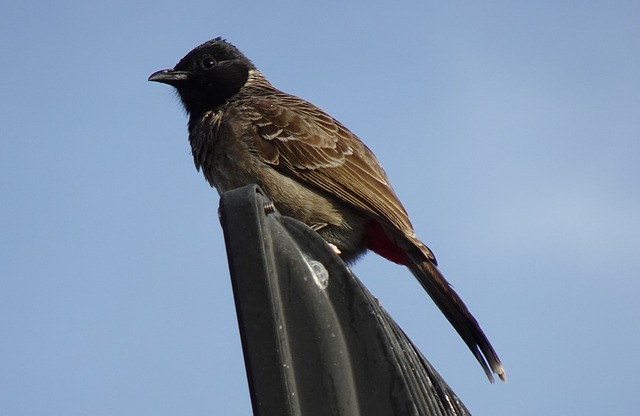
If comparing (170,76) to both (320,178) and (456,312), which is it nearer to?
(320,178)

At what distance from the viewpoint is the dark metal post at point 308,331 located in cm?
213

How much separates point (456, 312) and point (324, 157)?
1.20 metres

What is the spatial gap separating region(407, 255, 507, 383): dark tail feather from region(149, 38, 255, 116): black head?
1715 mm

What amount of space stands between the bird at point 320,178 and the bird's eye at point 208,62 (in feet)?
1.70

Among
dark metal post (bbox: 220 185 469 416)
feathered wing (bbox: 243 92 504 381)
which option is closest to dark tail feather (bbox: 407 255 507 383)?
feathered wing (bbox: 243 92 504 381)

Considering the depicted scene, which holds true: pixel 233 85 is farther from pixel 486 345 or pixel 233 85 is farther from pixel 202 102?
pixel 486 345

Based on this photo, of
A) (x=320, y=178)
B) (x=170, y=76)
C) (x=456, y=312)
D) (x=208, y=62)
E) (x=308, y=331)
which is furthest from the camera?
(x=208, y=62)

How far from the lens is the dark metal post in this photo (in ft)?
6.98

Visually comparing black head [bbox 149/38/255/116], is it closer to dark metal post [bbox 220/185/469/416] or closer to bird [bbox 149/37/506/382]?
bird [bbox 149/37/506/382]

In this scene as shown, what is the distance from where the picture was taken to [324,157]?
5312 millimetres

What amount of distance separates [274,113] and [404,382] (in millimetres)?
3465

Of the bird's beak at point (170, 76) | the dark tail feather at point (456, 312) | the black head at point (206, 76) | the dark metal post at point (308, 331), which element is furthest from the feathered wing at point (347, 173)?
the dark metal post at point (308, 331)

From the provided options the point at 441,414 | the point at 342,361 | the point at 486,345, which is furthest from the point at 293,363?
the point at 486,345

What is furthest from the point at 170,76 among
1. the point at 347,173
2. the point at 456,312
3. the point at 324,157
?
the point at 456,312
